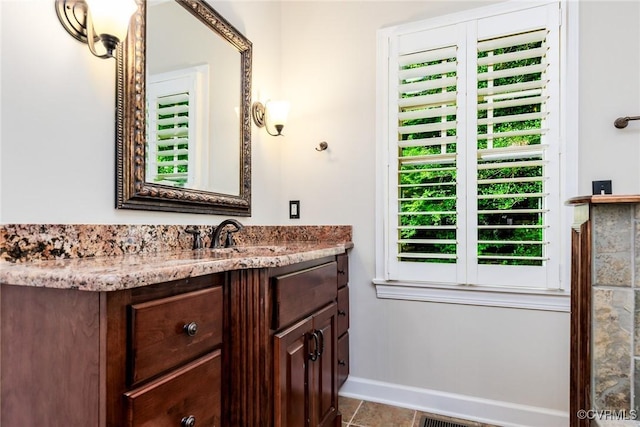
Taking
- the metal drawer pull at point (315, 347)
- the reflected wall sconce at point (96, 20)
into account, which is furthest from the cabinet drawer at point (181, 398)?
the reflected wall sconce at point (96, 20)

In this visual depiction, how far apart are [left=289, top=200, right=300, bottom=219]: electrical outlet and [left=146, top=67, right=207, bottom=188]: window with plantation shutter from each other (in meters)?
0.78

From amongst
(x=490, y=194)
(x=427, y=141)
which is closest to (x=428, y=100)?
(x=427, y=141)

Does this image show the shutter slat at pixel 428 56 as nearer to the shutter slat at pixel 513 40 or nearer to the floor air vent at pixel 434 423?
the shutter slat at pixel 513 40

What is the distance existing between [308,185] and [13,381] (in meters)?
1.76

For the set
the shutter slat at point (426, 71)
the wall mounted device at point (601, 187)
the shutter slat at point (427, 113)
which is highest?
the shutter slat at point (426, 71)

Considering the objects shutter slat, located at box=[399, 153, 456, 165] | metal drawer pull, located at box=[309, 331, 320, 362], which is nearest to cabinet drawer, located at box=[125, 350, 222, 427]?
metal drawer pull, located at box=[309, 331, 320, 362]

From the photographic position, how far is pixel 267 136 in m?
2.24

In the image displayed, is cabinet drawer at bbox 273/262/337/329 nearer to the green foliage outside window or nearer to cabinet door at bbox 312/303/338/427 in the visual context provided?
cabinet door at bbox 312/303/338/427

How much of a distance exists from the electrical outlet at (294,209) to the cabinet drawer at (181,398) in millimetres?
→ 1398

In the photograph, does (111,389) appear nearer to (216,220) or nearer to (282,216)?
(216,220)

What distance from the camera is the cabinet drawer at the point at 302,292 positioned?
1.18 metres

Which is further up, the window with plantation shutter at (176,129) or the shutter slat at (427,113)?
the shutter slat at (427,113)

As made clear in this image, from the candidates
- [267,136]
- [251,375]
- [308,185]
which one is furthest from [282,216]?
[251,375]

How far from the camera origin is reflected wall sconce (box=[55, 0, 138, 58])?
1.04 metres
